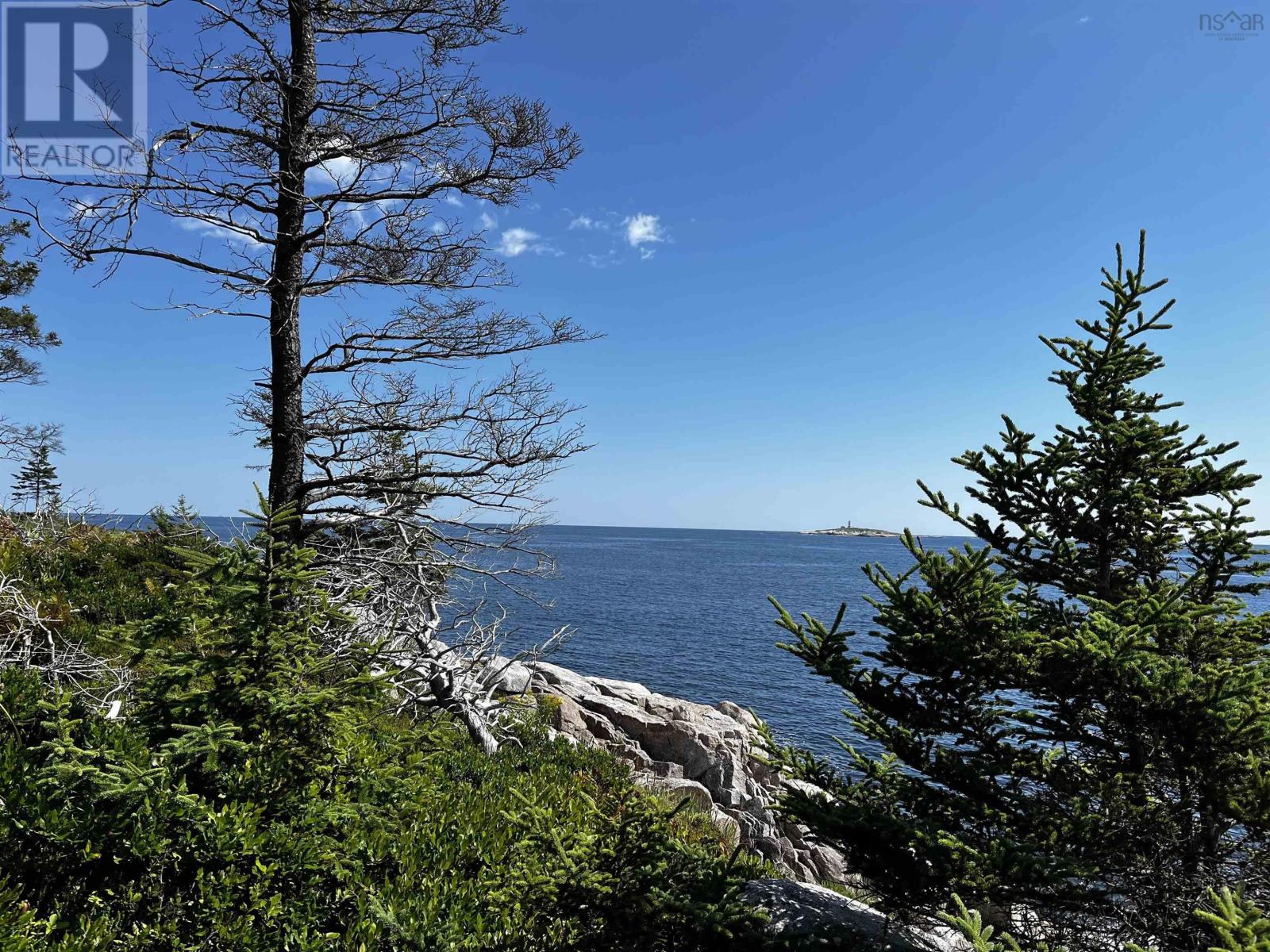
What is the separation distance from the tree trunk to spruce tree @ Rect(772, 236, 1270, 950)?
655 cm

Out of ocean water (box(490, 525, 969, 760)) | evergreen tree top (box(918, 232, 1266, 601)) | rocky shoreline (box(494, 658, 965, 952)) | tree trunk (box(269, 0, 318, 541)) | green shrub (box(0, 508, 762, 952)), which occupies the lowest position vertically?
Result: ocean water (box(490, 525, 969, 760))

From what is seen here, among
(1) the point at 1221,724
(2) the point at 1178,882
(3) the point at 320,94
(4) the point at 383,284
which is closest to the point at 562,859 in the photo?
(2) the point at 1178,882

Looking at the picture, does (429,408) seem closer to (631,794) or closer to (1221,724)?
(631,794)

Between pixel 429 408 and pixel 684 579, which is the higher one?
pixel 429 408

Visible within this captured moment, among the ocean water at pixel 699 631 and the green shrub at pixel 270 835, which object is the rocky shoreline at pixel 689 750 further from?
the green shrub at pixel 270 835

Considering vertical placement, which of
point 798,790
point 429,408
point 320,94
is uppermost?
point 320,94

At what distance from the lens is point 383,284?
8.36 m

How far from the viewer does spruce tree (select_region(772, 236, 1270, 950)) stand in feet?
11.1

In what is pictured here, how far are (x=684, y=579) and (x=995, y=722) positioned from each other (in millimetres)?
58354

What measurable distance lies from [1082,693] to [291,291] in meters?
8.53

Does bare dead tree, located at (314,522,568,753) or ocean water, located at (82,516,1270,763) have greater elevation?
bare dead tree, located at (314,522,568,753)

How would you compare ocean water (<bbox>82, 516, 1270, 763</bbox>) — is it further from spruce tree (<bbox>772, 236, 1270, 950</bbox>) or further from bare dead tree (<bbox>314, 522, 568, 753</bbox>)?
bare dead tree (<bbox>314, 522, 568, 753</bbox>)

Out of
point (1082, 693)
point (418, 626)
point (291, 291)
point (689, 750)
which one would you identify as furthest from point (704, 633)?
point (1082, 693)

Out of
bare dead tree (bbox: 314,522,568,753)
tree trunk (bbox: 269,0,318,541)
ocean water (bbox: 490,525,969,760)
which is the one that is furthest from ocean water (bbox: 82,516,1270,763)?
bare dead tree (bbox: 314,522,568,753)
